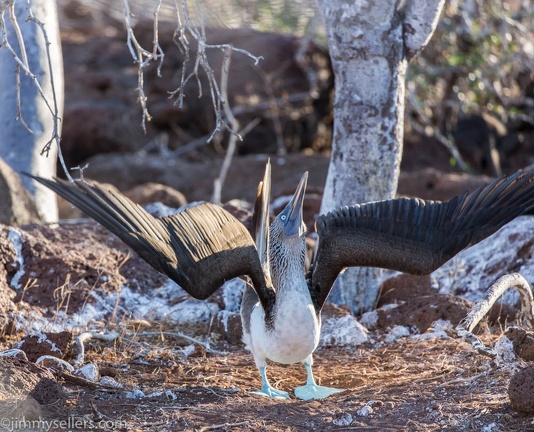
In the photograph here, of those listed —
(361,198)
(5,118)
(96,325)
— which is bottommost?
(96,325)

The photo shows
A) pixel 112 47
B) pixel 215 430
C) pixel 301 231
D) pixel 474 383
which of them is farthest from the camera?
pixel 112 47

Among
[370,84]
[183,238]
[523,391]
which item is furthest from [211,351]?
[523,391]

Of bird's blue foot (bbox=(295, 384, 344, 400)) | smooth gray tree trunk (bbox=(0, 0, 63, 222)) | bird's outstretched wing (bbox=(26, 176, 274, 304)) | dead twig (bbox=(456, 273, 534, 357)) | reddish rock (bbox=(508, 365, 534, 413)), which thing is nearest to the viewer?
reddish rock (bbox=(508, 365, 534, 413))

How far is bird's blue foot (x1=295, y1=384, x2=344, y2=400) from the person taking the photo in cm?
477

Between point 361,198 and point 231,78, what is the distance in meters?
6.74

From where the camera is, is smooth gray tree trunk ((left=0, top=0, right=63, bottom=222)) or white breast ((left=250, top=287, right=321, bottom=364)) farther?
smooth gray tree trunk ((left=0, top=0, right=63, bottom=222))

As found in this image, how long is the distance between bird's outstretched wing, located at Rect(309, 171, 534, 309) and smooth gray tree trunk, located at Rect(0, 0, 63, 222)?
3.16 m

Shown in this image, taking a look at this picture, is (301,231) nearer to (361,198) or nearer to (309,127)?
(361,198)

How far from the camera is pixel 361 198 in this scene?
607 cm

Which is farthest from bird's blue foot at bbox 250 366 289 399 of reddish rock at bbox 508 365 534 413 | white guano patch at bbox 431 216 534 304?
white guano patch at bbox 431 216 534 304

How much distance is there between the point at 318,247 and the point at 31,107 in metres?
3.35

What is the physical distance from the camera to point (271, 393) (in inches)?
189

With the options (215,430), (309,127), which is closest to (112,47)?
(309,127)

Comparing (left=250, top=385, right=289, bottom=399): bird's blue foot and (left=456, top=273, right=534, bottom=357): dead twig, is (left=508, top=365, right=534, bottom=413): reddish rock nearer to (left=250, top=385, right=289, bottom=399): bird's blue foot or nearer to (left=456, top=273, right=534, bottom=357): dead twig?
(left=456, top=273, right=534, bottom=357): dead twig
